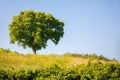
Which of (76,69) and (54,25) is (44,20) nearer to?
(54,25)

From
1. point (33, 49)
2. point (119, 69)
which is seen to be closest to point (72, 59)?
point (119, 69)

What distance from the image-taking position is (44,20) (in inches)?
2739

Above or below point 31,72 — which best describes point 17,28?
above

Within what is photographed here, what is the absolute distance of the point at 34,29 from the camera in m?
68.0

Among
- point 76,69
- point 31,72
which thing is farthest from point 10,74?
point 76,69

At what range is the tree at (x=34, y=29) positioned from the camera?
220 ft

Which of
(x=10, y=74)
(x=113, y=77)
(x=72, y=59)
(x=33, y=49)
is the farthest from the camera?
(x=33, y=49)

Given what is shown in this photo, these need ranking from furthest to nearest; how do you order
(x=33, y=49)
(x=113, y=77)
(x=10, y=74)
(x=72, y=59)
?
(x=33, y=49) → (x=72, y=59) → (x=113, y=77) → (x=10, y=74)

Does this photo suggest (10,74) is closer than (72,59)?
Yes

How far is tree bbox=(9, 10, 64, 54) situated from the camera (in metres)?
67.0

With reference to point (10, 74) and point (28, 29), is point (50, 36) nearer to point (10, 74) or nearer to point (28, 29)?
point (28, 29)

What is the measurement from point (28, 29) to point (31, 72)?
1847 inches

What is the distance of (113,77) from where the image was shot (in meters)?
22.9

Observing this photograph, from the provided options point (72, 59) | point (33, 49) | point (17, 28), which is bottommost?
point (72, 59)
